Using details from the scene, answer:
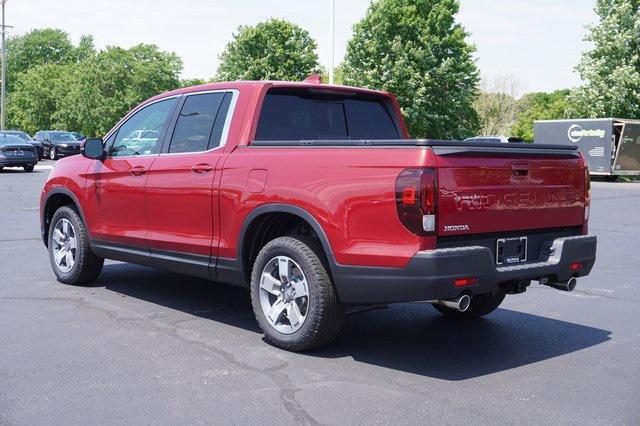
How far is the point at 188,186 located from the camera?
5770 mm

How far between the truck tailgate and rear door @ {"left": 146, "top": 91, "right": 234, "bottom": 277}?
1.94 metres

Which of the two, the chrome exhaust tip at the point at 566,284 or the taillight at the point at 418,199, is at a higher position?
the taillight at the point at 418,199

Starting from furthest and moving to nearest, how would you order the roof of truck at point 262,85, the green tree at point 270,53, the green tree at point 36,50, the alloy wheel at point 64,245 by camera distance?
the green tree at point 36,50
the green tree at point 270,53
the alloy wheel at point 64,245
the roof of truck at point 262,85

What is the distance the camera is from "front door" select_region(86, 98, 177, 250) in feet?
20.8

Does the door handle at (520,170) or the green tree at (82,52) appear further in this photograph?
the green tree at (82,52)

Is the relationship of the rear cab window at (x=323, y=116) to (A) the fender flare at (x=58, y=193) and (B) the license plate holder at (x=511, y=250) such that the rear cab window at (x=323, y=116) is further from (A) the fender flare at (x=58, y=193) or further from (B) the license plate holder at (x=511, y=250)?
(A) the fender flare at (x=58, y=193)

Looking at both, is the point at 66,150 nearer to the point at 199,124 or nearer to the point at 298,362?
the point at 199,124

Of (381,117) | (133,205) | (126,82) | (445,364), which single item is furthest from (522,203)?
(126,82)

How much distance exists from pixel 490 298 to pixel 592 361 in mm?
1163

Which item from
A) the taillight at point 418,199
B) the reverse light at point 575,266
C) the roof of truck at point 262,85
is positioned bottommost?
the reverse light at point 575,266

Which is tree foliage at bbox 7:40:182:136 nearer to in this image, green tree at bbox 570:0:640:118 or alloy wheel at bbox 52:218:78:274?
green tree at bbox 570:0:640:118

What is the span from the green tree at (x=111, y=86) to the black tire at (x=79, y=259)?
60470 mm

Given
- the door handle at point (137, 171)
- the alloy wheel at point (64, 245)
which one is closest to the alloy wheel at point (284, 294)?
the door handle at point (137, 171)

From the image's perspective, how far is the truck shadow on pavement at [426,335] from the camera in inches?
195
